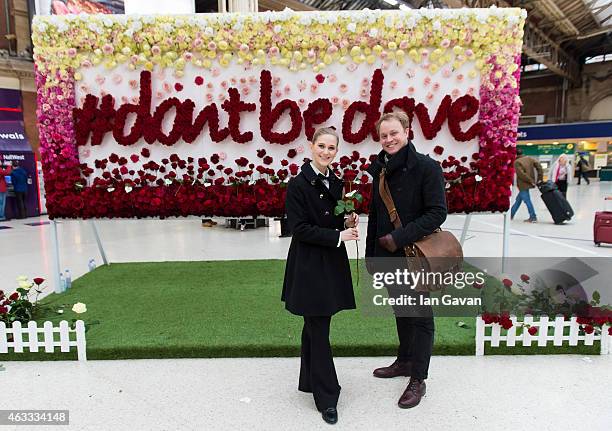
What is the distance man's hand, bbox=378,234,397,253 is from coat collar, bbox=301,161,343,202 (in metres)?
0.33

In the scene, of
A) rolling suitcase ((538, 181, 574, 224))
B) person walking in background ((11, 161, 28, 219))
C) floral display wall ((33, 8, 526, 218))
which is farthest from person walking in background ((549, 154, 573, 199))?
person walking in background ((11, 161, 28, 219))

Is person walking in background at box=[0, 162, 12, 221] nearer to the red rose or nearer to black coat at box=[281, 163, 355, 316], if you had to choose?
the red rose

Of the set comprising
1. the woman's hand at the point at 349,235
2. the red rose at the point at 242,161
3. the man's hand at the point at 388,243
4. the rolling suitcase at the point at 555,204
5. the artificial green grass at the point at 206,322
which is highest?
the red rose at the point at 242,161

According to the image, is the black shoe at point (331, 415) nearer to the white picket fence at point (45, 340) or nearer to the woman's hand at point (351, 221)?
the woman's hand at point (351, 221)

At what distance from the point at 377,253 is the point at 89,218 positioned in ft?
10.6

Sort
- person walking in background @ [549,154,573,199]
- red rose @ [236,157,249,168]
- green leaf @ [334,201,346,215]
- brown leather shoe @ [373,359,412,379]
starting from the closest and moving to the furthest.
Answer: green leaf @ [334,201,346,215] < brown leather shoe @ [373,359,412,379] < red rose @ [236,157,249,168] < person walking in background @ [549,154,573,199]

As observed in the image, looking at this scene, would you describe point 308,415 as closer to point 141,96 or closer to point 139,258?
point 141,96

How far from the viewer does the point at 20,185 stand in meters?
10.5

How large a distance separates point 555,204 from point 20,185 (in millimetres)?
12412

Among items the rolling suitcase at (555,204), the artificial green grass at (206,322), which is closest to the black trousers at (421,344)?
the artificial green grass at (206,322)

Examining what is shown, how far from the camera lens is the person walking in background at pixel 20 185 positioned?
10.4 m

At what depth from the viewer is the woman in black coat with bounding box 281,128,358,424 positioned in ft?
6.86

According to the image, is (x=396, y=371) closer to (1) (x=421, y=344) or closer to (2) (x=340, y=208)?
(1) (x=421, y=344)

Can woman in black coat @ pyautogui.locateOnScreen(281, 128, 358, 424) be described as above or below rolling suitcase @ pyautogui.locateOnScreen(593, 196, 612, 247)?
above
